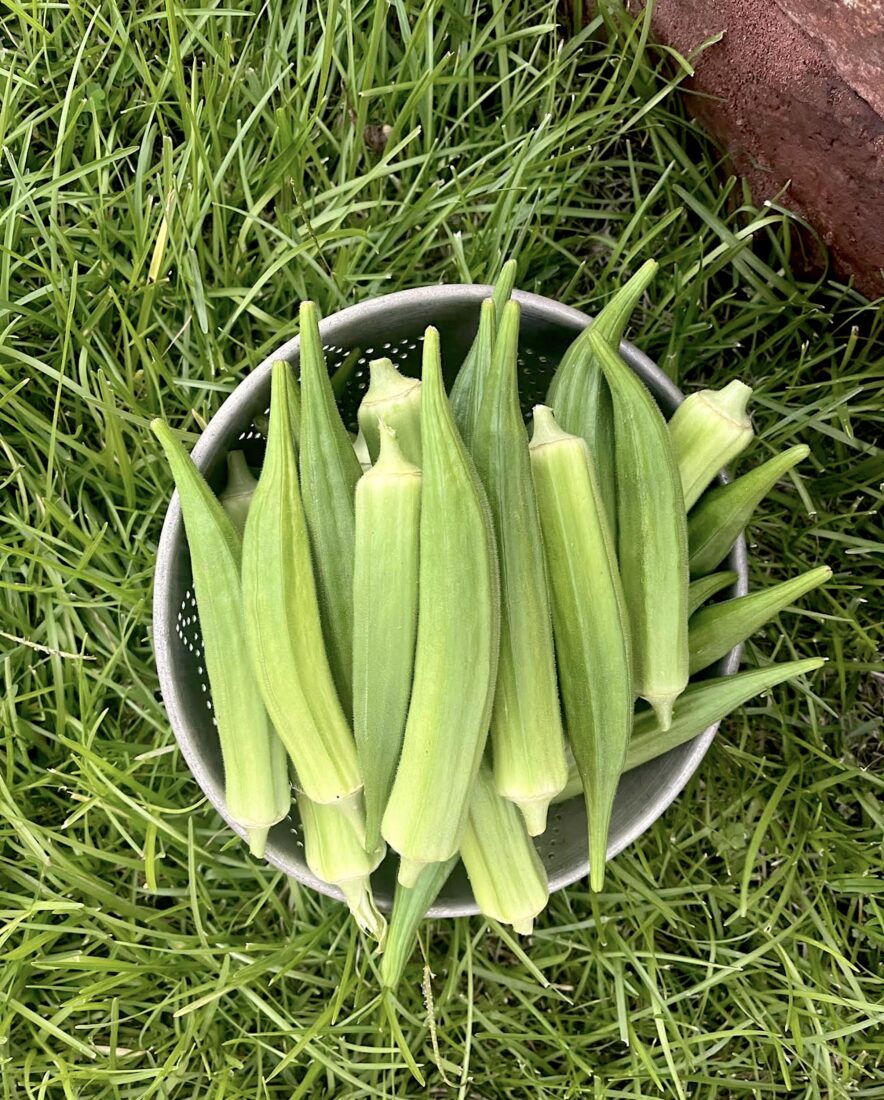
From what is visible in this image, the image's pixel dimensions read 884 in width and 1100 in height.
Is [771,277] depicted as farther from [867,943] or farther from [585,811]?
[867,943]

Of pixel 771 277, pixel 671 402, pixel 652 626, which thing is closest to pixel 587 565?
pixel 652 626

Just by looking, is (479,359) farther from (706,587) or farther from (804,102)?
(804,102)

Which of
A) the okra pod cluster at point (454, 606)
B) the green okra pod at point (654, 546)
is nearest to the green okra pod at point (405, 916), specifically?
the okra pod cluster at point (454, 606)

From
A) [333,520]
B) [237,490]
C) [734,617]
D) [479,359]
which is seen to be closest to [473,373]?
[479,359]

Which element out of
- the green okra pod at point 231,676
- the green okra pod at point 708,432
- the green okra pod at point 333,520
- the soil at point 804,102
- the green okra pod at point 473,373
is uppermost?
Result: the soil at point 804,102

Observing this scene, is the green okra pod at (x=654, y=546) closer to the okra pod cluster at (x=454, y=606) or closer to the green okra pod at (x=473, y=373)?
the okra pod cluster at (x=454, y=606)

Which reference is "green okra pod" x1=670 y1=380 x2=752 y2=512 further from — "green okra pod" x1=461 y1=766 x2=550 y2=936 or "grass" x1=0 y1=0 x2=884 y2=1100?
"green okra pod" x1=461 y1=766 x2=550 y2=936
